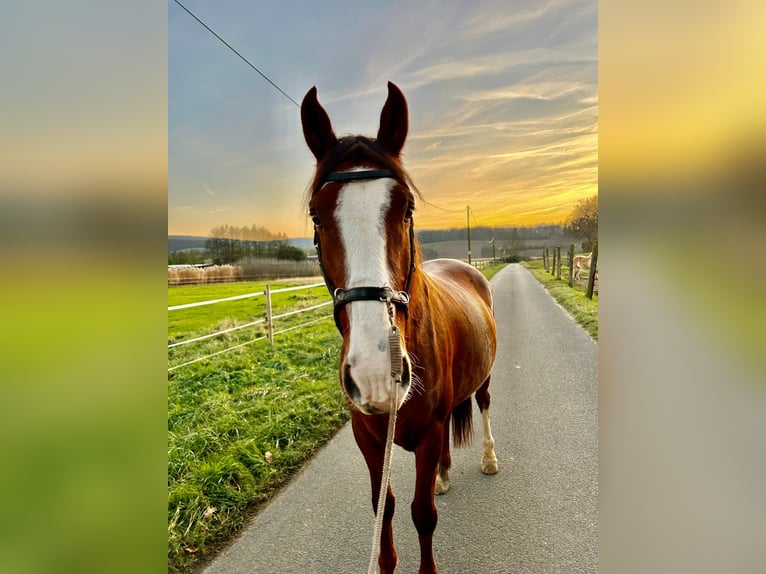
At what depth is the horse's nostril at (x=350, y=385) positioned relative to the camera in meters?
1.34

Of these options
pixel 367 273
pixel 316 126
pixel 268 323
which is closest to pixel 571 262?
pixel 268 323

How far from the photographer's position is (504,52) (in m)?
1.91

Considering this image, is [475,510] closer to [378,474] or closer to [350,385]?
[378,474]

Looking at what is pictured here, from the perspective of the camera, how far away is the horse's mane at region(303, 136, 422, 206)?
5.35 feet

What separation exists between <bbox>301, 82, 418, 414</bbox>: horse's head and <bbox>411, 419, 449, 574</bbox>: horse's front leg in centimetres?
83

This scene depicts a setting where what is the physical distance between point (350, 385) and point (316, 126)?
4.10ft

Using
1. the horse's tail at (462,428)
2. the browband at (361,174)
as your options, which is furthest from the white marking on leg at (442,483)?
the browband at (361,174)

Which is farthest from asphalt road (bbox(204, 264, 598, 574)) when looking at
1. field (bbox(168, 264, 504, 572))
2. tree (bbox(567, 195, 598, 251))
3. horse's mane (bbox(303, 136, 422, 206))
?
horse's mane (bbox(303, 136, 422, 206))

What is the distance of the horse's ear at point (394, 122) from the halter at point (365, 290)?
322mm

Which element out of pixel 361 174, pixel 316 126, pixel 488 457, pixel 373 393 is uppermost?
pixel 316 126

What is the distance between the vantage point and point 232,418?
3.91 meters

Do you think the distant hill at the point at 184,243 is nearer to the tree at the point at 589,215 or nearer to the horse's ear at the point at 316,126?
the horse's ear at the point at 316,126
